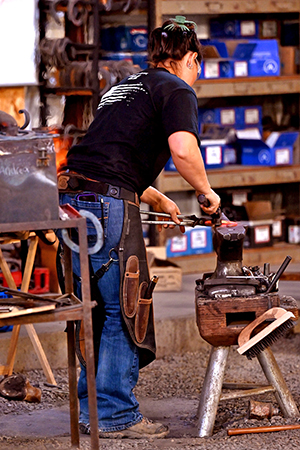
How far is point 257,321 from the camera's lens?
2.81 meters

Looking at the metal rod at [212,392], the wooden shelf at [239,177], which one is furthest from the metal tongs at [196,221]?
the wooden shelf at [239,177]

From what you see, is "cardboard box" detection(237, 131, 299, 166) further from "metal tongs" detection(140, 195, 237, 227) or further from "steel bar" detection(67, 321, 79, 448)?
"steel bar" detection(67, 321, 79, 448)

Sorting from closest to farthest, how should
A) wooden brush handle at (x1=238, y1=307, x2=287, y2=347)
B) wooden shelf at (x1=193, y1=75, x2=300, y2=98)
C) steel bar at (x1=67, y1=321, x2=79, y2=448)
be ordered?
steel bar at (x1=67, y1=321, x2=79, y2=448) < wooden brush handle at (x1=238, y1=307, x2=287, y2=347) < wooden shelf at (x1=193, y1=75, x2=300, y2=98)

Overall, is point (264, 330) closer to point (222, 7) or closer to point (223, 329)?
point (223, 329)

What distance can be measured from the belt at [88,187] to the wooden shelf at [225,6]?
8.87 feet

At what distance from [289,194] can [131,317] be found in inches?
143

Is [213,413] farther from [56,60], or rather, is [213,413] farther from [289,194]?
[289,194]

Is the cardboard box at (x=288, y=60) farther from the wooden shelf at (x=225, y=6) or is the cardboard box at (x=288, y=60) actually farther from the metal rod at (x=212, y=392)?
the metal rod at (x=212, y=392)

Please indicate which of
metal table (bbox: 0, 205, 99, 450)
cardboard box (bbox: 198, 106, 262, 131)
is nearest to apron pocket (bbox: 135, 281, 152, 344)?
metal table (bbox: 0, 205, 99, 450)

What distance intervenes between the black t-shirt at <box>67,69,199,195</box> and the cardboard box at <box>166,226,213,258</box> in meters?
2.63

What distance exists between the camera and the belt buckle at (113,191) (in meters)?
2.77

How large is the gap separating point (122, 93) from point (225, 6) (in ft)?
9.20

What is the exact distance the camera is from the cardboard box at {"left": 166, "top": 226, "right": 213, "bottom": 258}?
5.45 meters

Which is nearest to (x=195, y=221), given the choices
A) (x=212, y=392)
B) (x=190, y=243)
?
(x=212, y=392)
